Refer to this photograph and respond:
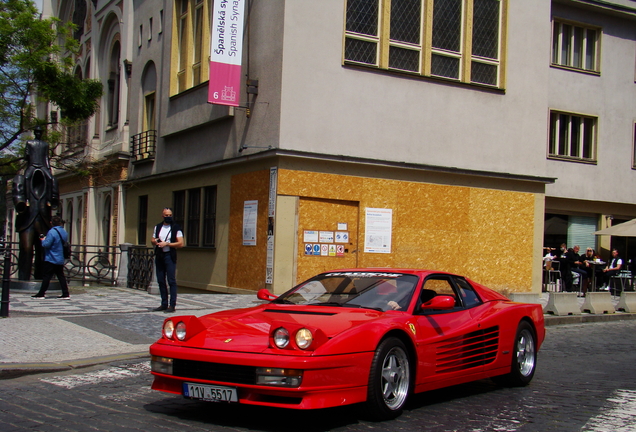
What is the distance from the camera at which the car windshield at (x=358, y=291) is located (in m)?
6.63

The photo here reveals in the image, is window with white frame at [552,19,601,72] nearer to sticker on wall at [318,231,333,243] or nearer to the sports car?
sticker on wall at [318,231,333,243]

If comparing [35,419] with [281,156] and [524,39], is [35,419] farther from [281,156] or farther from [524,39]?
[524,39]

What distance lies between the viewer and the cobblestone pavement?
5707 mm

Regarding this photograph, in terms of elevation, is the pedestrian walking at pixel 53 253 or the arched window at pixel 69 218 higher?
the arched window at pixel 69 218

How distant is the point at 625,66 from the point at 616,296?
8703 mm

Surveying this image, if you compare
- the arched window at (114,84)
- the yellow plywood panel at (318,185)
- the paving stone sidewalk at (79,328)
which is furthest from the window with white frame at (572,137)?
the arched window at (114,84)

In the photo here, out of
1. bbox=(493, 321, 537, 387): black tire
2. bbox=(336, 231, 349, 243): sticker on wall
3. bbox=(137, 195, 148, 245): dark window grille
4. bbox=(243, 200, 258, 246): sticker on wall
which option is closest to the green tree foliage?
bbox=(137, 195, 148, 245): dark window grille

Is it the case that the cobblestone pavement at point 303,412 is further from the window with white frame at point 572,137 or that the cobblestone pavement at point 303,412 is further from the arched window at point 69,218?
the arched window at point 69,218

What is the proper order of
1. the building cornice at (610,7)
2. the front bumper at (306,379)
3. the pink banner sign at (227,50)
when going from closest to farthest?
1. the front bumper at (306,379)
2. the pink banner sign at (227,50)
3. the building cornice at (610,7)

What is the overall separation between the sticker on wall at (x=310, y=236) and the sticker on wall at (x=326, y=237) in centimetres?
14

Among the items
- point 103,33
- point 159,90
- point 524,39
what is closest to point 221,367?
point 524,39

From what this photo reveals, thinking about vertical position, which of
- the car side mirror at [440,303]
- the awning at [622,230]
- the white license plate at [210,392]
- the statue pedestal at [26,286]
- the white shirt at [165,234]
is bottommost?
the statue pedestal at [26,286]

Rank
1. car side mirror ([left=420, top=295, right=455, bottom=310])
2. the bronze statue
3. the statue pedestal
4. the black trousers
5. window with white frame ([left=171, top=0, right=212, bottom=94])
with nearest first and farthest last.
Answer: car side mirror ([left=420, top=295, right=455, bottom=310]), the black trousers, the statue pedestal, the bronze statue, window with white frame ([left=171, top=0, right=212, bottom=94])

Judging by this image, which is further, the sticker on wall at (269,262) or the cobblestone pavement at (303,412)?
the sticker on wall at (269,262)
